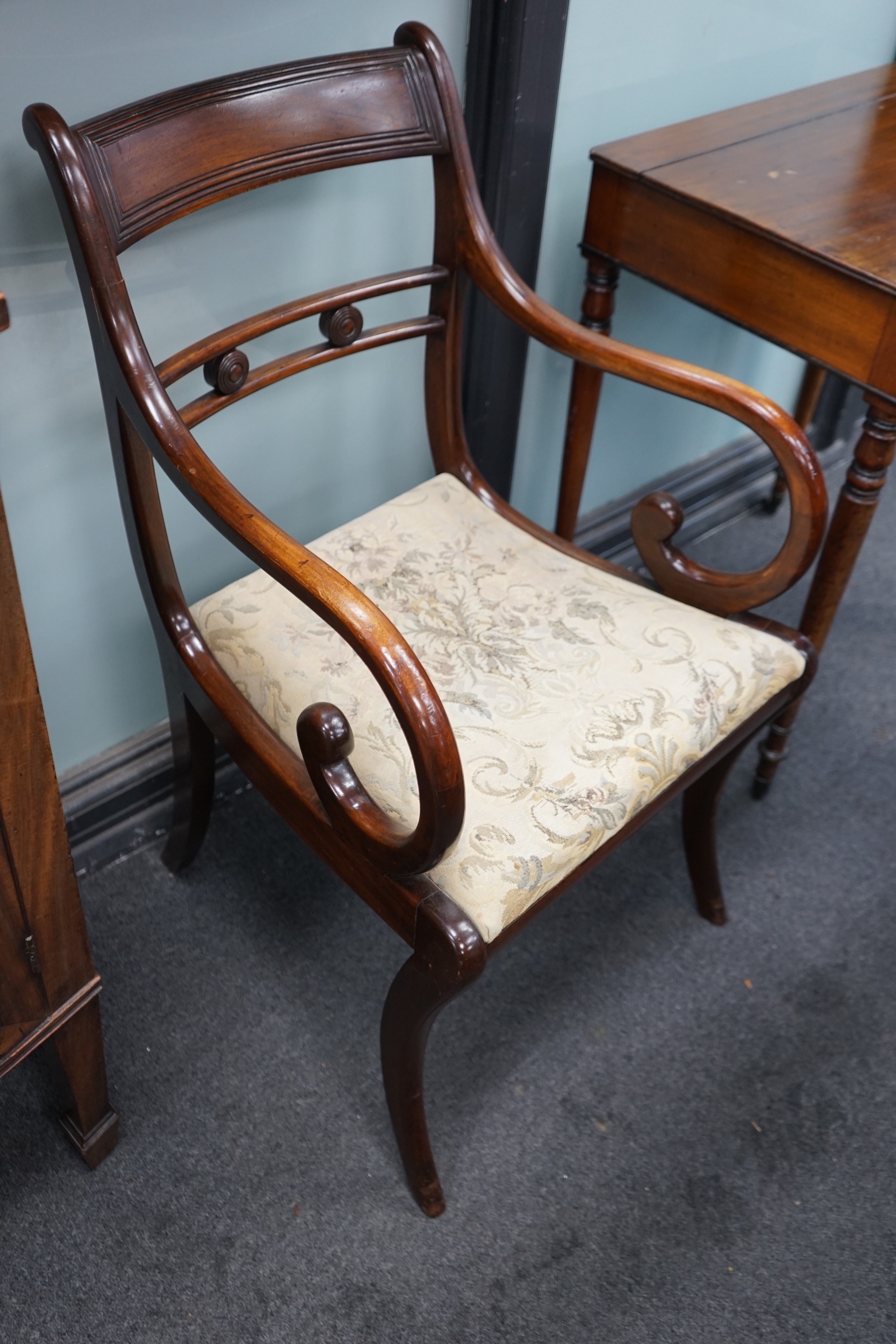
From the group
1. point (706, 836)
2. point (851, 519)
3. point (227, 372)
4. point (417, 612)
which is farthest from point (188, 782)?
point (851, 519)

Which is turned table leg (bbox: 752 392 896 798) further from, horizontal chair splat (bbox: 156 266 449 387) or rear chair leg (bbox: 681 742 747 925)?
horizontal chair splat (bbox: 156 266 449 387)

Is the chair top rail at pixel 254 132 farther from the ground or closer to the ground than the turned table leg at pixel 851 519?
farther from the ground

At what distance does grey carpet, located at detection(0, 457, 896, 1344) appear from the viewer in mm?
1003

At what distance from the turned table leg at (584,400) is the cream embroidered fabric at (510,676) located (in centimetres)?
28

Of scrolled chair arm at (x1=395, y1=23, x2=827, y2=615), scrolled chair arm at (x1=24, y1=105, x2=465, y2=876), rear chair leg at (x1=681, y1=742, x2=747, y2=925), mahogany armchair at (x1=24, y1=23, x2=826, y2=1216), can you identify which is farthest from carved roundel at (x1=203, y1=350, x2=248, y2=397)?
rear chair leg at (x1=681, y1=742, x2=747, y2=925)

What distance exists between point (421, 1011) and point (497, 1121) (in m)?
0.32

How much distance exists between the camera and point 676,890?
1.37 m

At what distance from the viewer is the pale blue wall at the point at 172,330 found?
895mm

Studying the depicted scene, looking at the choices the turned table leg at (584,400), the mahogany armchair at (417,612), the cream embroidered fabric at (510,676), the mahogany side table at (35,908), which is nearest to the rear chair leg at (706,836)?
the mahogany armchair at (417,612)

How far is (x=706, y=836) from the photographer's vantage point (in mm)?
1252

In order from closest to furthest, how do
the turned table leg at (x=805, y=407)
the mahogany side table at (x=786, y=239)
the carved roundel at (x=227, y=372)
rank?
the carved roundel at (x=227, y=372)
the mahogany side table at (x=786, y=239)
the turned table leg at (x=805, y=407)

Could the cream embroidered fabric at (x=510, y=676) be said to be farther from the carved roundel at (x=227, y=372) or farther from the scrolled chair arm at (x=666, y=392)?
the carved roundel at (x=227, y=372)

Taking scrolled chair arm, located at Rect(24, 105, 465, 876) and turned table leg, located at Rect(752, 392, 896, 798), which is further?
turned table leg, located at Rect(752, 392, 896, 798)

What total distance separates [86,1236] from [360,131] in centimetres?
103
